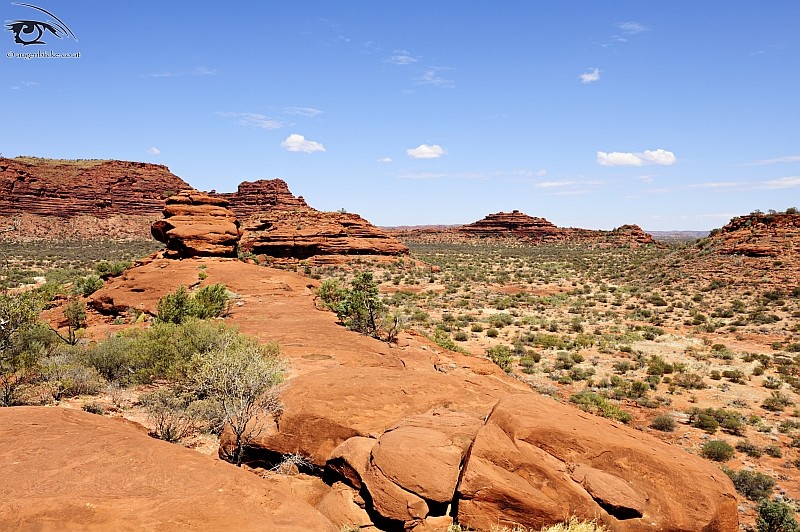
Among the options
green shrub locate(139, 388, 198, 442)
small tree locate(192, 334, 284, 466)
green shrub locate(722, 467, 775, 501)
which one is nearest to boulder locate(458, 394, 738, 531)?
green shrub locate(722, 467, 775, 501)

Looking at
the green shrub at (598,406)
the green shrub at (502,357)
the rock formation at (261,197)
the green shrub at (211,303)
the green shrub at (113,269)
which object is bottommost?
the green shrub at (598,406)

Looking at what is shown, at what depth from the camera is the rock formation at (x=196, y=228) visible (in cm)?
2453

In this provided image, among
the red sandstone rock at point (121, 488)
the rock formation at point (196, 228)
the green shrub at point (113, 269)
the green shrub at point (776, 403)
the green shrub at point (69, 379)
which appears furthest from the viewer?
the rock formation at point (196, 228)

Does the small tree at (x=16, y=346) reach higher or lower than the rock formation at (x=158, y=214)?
lower

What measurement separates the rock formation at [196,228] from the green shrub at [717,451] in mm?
23940

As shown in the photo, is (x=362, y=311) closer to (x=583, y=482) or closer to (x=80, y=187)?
(x=583, y=482)

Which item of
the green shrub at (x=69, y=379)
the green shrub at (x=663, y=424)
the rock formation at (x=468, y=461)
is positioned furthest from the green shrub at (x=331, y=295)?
the green shrub at (x=663, y=424)

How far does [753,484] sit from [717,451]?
4.43 ft

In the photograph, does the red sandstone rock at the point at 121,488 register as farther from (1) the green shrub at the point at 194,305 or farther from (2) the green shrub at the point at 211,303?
(2) the green shrub at the point at 211,303

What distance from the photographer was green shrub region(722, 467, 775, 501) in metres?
8.14

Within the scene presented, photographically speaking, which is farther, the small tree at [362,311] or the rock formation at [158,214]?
the rock formation at [158,214]

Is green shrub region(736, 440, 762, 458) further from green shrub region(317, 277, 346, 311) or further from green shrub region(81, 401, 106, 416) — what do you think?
green shrub region(317, 277, 346, 311)

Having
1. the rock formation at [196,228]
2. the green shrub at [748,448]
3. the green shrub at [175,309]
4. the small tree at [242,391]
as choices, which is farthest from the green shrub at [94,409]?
the rock formation at [196,228]

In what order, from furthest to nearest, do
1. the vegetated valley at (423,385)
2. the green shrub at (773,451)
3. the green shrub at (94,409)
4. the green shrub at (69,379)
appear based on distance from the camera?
the green shrub at (773,451), the green shrub at (69,379), the green shrub at (94,409), the vegetated valley at (423,385)
